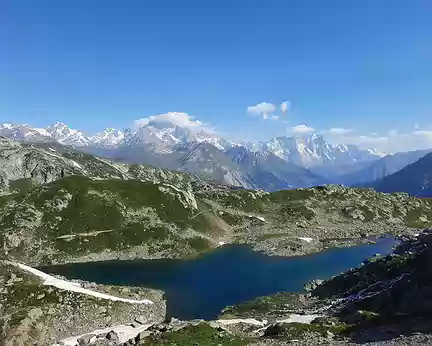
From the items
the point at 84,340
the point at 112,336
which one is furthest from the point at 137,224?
the point at 112,336

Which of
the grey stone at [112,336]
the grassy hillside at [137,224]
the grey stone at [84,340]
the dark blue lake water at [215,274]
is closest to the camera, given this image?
the grey stone at [112,336]

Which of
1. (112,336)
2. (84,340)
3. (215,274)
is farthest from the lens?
(215,274)

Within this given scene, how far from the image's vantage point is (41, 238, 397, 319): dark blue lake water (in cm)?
8388

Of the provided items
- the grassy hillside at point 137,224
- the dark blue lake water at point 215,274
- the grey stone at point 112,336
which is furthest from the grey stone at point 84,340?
the grassy hillside at point 137,224

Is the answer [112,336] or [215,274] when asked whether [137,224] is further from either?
[112,336]

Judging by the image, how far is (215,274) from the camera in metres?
103

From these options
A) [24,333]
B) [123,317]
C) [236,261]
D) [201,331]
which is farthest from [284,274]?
[24,333]

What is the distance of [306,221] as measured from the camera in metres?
174

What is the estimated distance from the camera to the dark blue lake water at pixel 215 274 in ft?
275

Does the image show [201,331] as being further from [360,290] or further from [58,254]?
[58,254]

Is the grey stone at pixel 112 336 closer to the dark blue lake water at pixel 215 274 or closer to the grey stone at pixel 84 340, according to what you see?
the grey stone at pixel 84 340

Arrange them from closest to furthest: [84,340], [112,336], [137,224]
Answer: [112,336], [84,340], [137,224]

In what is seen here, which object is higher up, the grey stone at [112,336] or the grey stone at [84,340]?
the grey stone at [112,336]

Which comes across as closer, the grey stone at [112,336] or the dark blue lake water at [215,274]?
the grey stone at [112,336]
